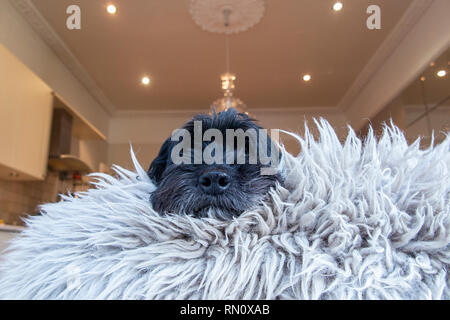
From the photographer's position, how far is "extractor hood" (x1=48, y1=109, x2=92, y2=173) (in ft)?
9.35

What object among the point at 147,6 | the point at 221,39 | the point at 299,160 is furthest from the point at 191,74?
the point at 299,160

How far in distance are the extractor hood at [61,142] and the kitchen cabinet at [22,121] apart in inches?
7.6

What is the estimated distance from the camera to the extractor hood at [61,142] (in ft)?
9.35

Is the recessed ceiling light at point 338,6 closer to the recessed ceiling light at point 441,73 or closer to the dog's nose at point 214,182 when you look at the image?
the recessed ceiling light at point 441,73

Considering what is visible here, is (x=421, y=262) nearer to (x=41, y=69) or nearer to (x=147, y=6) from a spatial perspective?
(x=147, y=6)

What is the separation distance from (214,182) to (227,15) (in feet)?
8.21

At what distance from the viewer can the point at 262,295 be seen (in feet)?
1.10

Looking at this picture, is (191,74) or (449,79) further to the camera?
(191,74)

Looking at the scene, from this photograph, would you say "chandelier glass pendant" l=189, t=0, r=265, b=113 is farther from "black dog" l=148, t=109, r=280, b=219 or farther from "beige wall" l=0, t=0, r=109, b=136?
"black dog" l=148, t=109, r=280, b=219

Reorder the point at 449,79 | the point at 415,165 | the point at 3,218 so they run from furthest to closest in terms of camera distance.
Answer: the point at 3,218 → the point at 449,79 → the point at 415,165

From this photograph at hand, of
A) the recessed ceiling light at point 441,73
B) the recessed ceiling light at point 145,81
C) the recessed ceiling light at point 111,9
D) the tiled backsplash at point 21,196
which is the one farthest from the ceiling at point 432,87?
the tiled backsplash at point 21,196

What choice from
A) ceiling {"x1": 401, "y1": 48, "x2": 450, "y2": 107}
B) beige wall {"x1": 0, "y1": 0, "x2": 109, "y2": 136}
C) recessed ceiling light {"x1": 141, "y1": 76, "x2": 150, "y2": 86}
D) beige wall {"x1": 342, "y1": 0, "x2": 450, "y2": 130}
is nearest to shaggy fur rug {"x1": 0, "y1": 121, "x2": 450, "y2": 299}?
beige wall {"x1": 342, "y1": 0, "x2": 450, "y2": 130}
